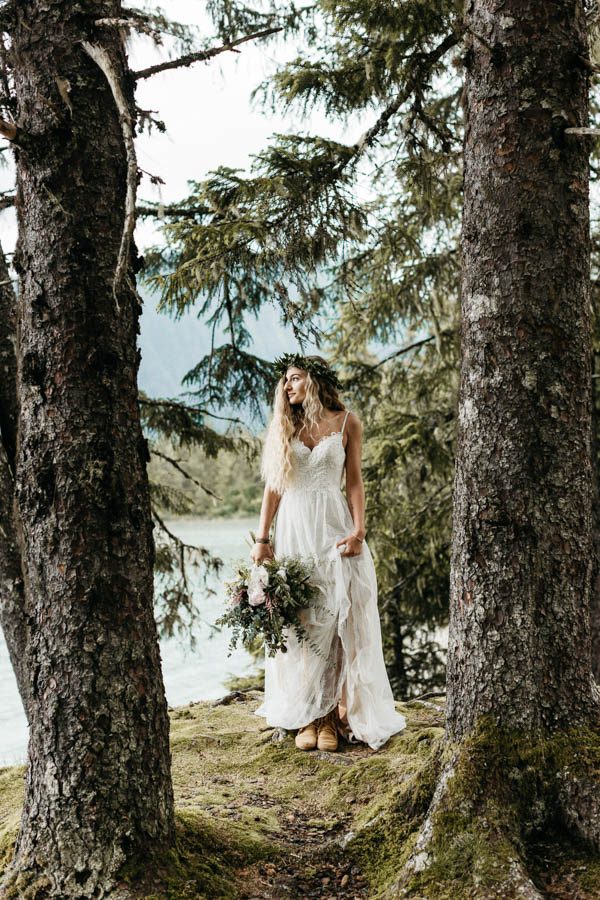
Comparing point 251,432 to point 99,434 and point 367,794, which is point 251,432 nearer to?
point 367,794

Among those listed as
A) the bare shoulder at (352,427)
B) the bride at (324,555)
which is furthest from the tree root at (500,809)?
the bare shoulder at (352,427)

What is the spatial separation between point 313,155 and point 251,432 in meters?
3.13

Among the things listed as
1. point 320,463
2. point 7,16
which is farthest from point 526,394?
point 7,16

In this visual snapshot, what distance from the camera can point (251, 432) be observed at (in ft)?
23.9

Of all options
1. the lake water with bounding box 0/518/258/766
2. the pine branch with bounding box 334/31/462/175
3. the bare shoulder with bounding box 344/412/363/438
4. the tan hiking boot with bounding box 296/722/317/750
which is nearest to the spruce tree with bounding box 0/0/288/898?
the pine branch with bounding box 334/31/462/175

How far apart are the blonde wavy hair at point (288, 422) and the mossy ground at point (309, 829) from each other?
5.83 feet

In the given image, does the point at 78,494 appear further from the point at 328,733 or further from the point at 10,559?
the point at 328,733

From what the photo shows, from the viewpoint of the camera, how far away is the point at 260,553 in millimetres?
5305

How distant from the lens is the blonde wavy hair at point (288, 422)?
17.1 ft

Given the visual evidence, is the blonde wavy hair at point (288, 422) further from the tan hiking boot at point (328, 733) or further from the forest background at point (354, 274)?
the tan hiking boot at point (328, 733)

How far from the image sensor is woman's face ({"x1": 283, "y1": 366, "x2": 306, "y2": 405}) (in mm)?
5234

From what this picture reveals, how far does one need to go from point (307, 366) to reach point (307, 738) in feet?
8.01

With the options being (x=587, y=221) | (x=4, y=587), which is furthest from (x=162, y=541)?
(x=587, y=221)

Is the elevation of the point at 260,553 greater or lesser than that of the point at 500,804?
greater
